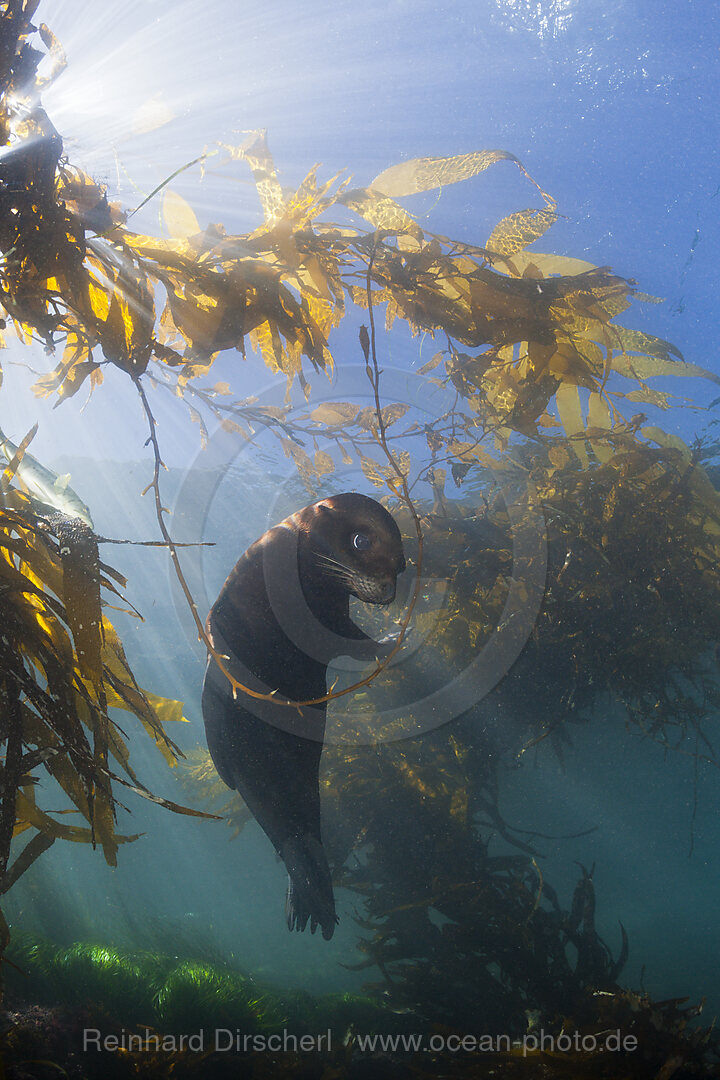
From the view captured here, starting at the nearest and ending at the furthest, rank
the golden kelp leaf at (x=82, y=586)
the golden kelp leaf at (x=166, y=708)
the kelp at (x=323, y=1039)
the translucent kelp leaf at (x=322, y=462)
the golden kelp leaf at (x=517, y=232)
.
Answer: the golden kelp leaf at (x=82, y=586), the golden kelp leaf at (x=517, y=232), the golden kelp leaf at (x=166, y=708), the kelp at (x=323, y=1039), the translucent kelp leaf at (x=322, y=462)

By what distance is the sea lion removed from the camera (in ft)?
5.07

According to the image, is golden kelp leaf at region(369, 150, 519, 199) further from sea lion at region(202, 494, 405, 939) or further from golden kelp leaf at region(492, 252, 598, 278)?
sea lion at region(202, 494, 405, 939)

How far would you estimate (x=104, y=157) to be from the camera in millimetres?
1567

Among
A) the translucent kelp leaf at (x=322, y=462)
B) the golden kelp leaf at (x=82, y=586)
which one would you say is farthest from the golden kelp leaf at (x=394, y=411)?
the golden kelp leaf at (x=82, y=586)

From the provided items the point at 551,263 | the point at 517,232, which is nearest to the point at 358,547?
the point at 517,232

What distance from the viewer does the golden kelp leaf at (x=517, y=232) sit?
1.73m

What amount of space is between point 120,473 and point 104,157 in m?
15.6

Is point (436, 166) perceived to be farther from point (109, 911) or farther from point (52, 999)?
point (109, 911)

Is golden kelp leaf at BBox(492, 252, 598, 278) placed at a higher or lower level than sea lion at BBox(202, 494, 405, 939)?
higher

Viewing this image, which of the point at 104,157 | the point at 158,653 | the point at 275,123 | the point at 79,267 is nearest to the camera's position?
the point at 79,267

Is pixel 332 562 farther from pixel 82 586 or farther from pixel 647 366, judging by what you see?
pixel 647 366

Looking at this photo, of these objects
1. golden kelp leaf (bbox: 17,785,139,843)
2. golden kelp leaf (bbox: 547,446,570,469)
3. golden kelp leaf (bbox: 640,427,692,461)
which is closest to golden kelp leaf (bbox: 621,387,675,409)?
golden kelp leaf (bbox: 640,427,692,461)

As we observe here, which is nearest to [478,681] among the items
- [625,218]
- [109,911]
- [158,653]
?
[625,218]

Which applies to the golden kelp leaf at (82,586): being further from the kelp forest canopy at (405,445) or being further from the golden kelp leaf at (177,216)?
the golden kelp leaf at (177,216)
